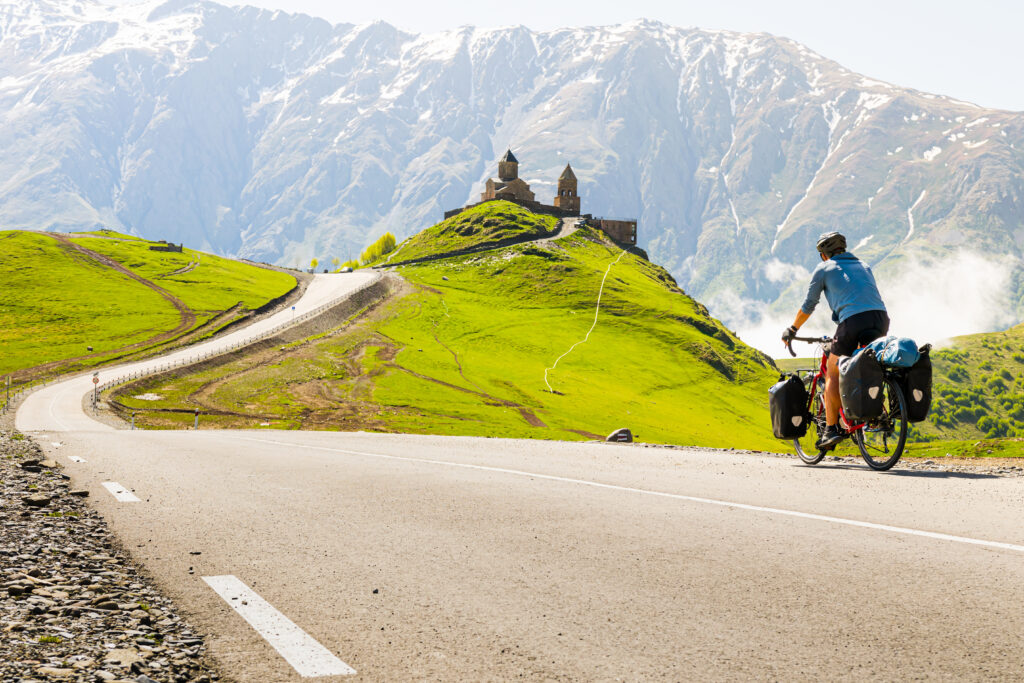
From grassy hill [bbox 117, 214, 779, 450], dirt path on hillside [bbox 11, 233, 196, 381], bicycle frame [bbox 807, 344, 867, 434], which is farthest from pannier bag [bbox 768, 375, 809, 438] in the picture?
dirt path on hillside [bbox 11, 233, 196, 381]

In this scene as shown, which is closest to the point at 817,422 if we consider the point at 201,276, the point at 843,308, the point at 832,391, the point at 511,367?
the point at 832,391

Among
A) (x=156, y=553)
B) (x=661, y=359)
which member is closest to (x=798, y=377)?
(x=156, y=553)

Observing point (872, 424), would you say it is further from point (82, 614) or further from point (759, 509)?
point (82, 614)

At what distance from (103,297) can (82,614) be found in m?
146

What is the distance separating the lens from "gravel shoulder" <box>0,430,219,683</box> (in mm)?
5254

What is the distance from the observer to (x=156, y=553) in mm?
8484

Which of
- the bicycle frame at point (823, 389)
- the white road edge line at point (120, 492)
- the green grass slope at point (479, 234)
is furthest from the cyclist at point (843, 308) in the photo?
the green grass slope at point (479, 234)

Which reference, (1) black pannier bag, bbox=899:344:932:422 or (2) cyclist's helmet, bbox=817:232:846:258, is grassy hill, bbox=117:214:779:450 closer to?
(2) cyclist's helmet, bbox=817:232:846:258

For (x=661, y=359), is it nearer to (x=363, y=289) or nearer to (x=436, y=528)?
(x=363, y=289)

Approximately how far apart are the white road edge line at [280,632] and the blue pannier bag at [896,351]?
9.18 metres

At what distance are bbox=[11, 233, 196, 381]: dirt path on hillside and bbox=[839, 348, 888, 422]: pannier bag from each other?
101 metres

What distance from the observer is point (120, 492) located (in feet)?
41.3

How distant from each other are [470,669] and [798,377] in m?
11.6

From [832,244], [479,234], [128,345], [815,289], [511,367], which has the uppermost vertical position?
[479,234]
